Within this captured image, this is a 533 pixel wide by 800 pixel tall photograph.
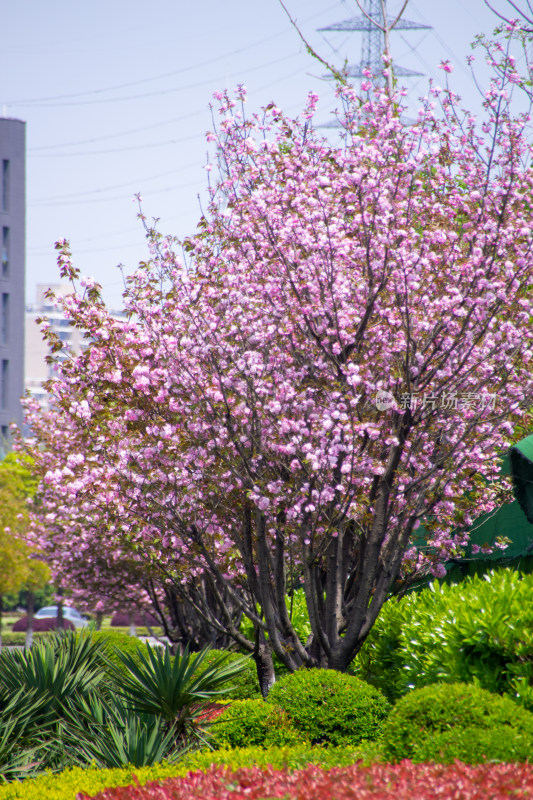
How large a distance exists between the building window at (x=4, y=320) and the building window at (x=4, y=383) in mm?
1408

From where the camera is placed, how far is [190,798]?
15.1ft

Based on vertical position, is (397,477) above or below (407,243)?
below

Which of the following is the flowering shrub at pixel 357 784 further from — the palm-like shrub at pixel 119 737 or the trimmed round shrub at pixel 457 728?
the palm-like shrub at pixel 119 737

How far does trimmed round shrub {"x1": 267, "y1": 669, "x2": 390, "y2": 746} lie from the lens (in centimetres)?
797

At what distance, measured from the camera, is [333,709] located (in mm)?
8023

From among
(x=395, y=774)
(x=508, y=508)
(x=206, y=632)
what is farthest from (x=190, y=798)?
(x=206, y=632)

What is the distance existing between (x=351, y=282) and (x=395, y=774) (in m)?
6.00

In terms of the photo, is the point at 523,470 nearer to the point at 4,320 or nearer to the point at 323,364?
the point at 323,364

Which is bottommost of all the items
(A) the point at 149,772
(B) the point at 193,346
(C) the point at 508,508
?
(A) the point at 149,772

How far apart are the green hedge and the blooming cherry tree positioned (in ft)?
9.73

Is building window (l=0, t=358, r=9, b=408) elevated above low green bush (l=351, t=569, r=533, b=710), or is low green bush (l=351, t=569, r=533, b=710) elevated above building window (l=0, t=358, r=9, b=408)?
building window (l=0, t=358, r=9, b=408)

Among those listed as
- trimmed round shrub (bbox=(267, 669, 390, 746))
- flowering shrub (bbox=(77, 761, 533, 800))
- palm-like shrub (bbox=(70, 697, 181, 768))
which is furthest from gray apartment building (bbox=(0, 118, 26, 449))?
flowering shrub (bbox=(77, 761, 533, 800))

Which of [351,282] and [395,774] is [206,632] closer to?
[351,282]

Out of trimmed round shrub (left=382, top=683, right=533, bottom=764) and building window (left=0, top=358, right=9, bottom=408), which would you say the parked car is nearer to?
building window (left=0, top=358, right=9, bottom=408)
